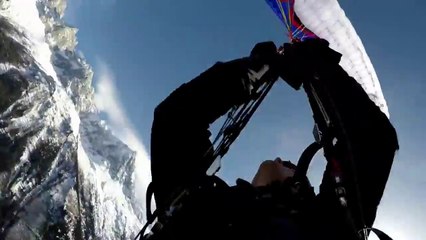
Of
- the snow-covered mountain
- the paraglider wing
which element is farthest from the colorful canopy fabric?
the snow-covered mountain

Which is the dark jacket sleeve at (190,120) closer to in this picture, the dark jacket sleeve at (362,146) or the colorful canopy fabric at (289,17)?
the dark jacket sleeve at (362,146)

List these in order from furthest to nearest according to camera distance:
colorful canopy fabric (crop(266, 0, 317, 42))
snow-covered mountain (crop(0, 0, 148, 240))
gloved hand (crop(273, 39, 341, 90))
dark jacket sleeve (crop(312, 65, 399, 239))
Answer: snow-covered mountain (crop(0, 0, 148, 240)) < colorful canopy fabric (crop(266, 0, 317, 42)) < gloved hand (crop(273, 39, 341, 90)) < dark jacket sleeve (crop(312, 65, 399, 239))

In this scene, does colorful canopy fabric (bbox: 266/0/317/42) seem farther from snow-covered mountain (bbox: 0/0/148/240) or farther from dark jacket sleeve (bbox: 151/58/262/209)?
snow-covered mountain (bbox: 0/0/148/240)

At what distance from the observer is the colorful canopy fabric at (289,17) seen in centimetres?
2061

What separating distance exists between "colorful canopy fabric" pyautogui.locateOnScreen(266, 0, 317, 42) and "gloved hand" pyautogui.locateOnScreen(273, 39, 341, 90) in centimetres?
1807

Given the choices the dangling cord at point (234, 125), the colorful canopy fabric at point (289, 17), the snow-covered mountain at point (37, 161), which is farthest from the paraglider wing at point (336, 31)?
the snow-covered mountain at point (37, 161)

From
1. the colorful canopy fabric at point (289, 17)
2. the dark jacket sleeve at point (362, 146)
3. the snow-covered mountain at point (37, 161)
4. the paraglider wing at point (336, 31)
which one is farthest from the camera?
the snow-covered mountain at point (37, 161)

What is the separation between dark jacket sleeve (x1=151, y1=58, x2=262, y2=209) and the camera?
3.05 m

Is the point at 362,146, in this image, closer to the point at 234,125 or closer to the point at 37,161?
the point at 234,125

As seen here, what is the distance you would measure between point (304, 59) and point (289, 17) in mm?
18941

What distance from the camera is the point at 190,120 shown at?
3.11 meters

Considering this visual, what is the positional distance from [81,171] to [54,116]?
11.5 meters

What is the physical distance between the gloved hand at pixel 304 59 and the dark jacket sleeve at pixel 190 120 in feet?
1.07

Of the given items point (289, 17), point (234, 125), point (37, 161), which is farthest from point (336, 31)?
point (37, 161)
